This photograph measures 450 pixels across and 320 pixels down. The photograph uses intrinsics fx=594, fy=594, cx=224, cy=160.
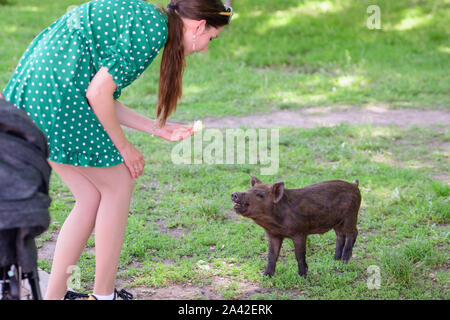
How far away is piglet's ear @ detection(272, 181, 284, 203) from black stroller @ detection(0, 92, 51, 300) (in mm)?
1796

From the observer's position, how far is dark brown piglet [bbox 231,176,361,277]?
3793 millimetres

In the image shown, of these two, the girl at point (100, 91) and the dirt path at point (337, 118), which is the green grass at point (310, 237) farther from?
the girl at point (100, 91)

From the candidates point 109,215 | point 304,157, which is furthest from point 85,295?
point 304,157

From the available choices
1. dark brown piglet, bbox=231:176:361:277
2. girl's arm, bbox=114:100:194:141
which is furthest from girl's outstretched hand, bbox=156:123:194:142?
dark brown piglet, bbox=231:176:361:277

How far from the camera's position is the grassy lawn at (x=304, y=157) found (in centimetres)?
409

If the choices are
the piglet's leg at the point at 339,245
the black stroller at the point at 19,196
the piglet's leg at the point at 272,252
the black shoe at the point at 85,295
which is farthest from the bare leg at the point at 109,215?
the piglet's leg at the point at 339,245

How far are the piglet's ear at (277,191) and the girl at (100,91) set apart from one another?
758 mm

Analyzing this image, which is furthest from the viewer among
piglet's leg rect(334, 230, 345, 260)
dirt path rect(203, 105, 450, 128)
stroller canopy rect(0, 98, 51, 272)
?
dirt path rect(203, 105, 450, 128)

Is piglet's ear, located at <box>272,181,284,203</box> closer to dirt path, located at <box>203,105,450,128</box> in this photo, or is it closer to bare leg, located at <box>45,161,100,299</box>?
bare leg, located at <box>45,161,100,299</box>

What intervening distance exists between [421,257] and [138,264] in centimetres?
202

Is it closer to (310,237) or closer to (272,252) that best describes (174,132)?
(272,252)

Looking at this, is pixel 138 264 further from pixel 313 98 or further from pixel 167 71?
pixel 313 98

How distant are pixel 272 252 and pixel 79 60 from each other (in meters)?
1.83
